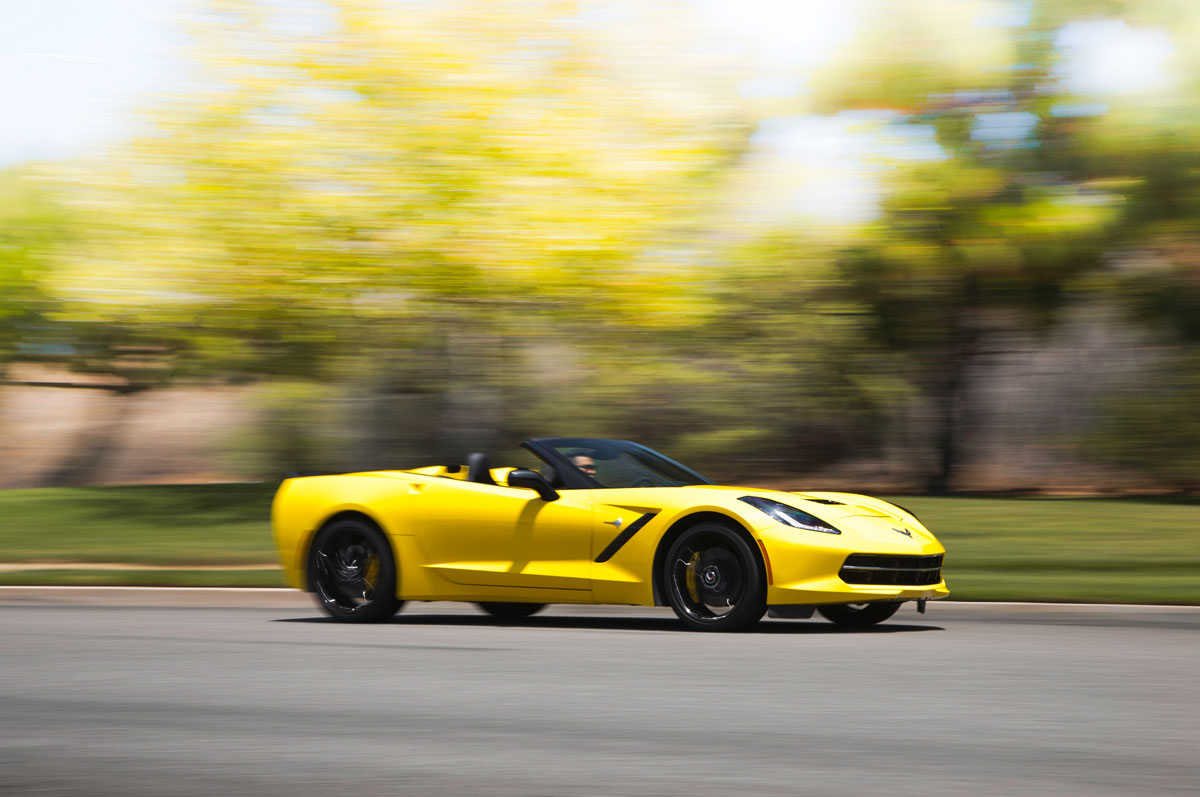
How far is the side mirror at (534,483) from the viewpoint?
32.8ft

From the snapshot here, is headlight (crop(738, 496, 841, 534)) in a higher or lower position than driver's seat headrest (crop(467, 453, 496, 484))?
lower

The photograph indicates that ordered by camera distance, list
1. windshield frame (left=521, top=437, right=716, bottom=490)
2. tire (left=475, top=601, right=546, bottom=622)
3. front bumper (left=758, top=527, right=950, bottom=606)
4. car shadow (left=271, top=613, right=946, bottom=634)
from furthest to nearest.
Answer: tire (left=475, top=601, right=546, bottom=622), windshield frame (left=521, top=437, right=716, bottom=490), car shadow (left=271, top=613, right=946, bottom=634), front bumper (left=758, top=527, right=950, bottom=606)

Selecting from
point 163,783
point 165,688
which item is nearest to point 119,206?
point 165,688

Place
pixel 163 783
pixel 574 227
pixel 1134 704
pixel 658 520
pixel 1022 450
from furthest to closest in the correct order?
pixel 1022 450
pixel 574 227
pixel 658 520
pixel 1134 704
pixel 163 783

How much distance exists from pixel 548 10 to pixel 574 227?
3159 millimetres

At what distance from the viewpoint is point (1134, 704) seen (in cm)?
673

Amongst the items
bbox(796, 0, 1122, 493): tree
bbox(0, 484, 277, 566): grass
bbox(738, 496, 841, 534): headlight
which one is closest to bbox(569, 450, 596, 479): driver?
bbox(738, 496, 841, 534): headlight

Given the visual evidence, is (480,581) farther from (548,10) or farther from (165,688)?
(548,10)

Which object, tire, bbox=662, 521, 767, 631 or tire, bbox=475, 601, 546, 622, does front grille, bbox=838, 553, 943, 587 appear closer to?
tire, bbox=662, 521, 767, 631

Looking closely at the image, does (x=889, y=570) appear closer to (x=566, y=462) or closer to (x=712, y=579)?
(x=712, y=579)

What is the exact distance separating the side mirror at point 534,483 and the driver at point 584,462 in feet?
0.85

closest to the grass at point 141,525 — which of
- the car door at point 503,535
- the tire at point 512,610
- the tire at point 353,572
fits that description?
the tire at point 512,610

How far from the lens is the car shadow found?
32.6 ft

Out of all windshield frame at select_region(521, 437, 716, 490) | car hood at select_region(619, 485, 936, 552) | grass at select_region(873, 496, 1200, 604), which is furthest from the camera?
grass at select_region(873, 496, 1200, 604)
